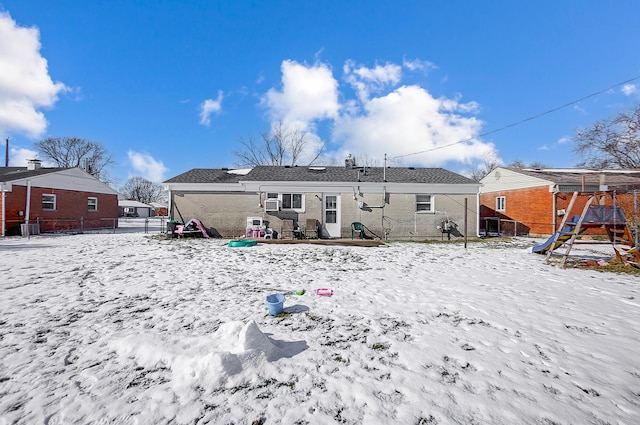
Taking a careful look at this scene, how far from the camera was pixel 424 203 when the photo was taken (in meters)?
15.3

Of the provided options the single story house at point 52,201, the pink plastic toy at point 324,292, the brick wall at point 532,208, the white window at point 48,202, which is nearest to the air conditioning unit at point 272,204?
the pink plastic toy at point 324,292

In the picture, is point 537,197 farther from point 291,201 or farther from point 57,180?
point 57,180

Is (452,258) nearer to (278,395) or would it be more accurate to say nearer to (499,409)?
(499,409)

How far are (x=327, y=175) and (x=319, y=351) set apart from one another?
13138mm

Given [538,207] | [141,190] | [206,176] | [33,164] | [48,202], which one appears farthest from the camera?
[141,190]

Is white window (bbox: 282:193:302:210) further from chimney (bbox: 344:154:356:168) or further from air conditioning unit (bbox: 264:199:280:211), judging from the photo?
chimney (bbox: 344:154:356:168)

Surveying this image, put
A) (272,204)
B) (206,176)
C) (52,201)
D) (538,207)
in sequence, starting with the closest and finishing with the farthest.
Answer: (272,204), (206,176), (538,207), (52,201)

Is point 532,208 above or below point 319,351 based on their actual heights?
above

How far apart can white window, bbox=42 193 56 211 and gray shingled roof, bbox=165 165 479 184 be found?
34.4 feet

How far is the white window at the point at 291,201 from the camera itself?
15016 mm

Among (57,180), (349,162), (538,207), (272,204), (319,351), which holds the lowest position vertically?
(319,351)

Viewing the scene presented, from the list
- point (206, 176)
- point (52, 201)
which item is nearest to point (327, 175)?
point (206, 176)

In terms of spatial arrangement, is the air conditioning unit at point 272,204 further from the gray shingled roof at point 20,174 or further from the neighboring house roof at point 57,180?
the gray shingled roof at point 20,174

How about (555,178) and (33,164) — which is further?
(33,164)
